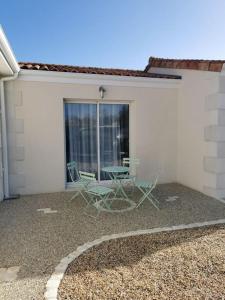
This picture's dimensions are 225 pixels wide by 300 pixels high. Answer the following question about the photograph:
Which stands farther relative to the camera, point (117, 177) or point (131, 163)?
point (131, 163)

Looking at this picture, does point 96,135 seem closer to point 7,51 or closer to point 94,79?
point 94,79

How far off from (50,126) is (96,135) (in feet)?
4.59

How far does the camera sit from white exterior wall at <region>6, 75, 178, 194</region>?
6695 mm

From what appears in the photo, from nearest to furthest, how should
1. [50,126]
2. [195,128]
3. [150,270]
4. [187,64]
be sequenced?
[150,270], [50,126], [187,64], [195,128]

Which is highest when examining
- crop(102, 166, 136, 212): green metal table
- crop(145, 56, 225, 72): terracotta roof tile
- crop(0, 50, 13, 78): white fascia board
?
crop(145, 56, 225, 72): terracotta roof tile

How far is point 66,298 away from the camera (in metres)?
2.66

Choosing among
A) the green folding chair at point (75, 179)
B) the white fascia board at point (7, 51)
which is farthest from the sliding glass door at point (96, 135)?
the white fascia board at point (7, 51)

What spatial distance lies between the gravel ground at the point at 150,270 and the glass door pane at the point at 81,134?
372 cm

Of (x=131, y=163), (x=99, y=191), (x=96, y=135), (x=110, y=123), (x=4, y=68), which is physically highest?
(x=4, y=68)

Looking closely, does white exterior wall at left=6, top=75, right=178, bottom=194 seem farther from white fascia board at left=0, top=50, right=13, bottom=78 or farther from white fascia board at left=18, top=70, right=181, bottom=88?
white fascia board at left=0, top=50, right=13, bottom=78

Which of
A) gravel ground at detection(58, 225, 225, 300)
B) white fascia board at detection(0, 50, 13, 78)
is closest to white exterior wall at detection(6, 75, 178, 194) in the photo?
white fascia board at detection(0, 50, 13, 78)

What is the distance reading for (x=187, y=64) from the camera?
707 cm

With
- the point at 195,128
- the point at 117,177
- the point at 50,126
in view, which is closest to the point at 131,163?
the point at 117,177

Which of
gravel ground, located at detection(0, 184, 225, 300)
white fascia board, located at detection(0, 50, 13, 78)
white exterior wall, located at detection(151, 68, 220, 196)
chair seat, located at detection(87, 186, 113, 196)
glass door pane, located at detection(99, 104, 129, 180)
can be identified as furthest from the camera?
glass door pane, located at detection(99, 104, 129, 180)
